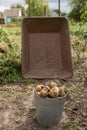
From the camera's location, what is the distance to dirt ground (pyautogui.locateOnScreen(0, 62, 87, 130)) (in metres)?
3.24

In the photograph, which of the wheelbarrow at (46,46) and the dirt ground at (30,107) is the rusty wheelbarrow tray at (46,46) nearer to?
the wheelbarrow at (46,46)

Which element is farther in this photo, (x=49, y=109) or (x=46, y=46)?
(x=46, y=46)

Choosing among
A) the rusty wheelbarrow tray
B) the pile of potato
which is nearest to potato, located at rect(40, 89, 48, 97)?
the pile of potato

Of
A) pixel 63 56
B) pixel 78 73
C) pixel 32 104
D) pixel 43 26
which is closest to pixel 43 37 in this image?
pixel 43 26

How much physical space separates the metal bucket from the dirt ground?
7 cm

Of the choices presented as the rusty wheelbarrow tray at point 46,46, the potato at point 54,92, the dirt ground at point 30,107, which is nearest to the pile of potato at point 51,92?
the potato at point 54,92

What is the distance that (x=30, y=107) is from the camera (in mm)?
3695

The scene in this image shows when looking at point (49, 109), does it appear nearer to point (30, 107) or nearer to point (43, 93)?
point (43, 93)

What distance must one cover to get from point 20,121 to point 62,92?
0.65m

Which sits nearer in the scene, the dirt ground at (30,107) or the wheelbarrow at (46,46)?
the dirt ground at (30,107)

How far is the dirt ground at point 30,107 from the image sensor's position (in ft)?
10.6

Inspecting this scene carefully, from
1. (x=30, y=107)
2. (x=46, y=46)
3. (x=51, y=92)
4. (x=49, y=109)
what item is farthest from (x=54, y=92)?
(x=46, y=46)

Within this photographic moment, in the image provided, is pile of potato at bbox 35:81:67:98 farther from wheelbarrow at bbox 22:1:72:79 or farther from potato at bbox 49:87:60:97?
wheelbarrow at bbox 22:1:72:79

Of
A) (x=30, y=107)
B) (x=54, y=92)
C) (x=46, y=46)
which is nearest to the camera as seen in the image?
(x=54, y=92)
